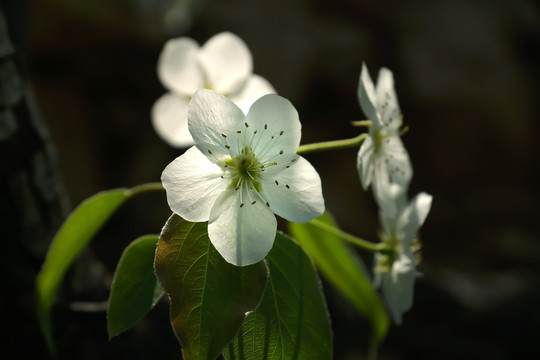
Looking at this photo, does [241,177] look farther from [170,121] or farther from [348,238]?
[170,121]

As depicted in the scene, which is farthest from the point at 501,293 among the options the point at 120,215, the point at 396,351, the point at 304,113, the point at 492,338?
the point at 120,215

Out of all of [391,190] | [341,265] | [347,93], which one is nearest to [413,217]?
[391,190]

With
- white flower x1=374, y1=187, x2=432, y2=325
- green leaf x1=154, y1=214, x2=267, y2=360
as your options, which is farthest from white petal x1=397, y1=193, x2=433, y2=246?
green leaf x1=154, y1=214, x2=267, y2=360

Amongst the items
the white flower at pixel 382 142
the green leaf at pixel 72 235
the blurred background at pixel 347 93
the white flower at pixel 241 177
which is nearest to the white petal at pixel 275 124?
the white flower at pixel 241 177

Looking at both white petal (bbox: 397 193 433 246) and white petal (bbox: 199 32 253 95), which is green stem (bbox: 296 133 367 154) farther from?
white petal (bbox: 199 32 253 95)

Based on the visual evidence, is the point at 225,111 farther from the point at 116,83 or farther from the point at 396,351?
the point at 116,83
